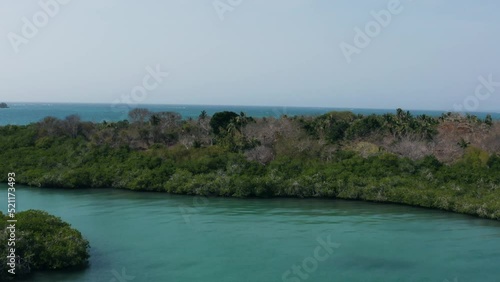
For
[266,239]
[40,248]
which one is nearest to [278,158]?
[266,239]

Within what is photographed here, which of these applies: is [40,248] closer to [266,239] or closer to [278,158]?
[266,239]

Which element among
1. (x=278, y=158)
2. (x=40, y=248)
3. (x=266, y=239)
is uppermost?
(x=278, y=158)

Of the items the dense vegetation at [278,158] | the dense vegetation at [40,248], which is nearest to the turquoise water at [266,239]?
the dense vegetation at [40,248]

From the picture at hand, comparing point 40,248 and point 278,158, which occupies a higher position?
point 278,158

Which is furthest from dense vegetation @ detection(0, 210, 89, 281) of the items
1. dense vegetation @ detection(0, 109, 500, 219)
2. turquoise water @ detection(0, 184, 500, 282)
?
dense vegetation @ detection(0, 109, 500, 219)

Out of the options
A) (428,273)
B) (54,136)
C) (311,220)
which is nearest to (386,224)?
(311,220)

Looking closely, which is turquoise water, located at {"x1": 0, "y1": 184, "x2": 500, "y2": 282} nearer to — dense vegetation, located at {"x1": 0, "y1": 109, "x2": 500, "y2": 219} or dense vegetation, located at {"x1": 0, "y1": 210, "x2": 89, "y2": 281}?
dense vegetation, located at {"x1": 0, "y1": 210, "x2": 89, "y2": 281}

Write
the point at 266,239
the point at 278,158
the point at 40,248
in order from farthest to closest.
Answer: the point at 278,158 < the point at 266,239 < the point at 40,248

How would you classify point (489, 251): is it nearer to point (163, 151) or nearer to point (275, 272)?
point (275, 272)
